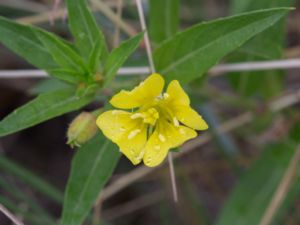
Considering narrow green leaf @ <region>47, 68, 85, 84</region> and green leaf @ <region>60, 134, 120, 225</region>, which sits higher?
narrow green leaf @ <region>47, 68, 85, 84</region>

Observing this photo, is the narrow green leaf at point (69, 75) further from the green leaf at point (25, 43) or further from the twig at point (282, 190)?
the twig at point (282, 190)

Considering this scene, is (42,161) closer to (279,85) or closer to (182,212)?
(182,212)

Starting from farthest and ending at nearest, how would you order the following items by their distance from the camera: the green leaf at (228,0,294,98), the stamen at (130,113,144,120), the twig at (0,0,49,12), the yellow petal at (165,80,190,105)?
the twig at (0,0,49,12) → the green leaf at (228,0,294,98) → the stamen at (130,113,144,120) → the yellow petal at (165,80,190,105)

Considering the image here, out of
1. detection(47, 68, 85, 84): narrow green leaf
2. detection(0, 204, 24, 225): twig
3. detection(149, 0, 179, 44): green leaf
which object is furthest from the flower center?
detection(149, 0, 179, 44): green leaf

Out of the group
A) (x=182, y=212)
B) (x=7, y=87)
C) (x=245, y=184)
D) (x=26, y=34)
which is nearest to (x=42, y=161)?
(x=7, y=87)

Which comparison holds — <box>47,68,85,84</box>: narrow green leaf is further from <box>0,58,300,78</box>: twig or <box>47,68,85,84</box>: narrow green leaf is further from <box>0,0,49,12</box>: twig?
<box>0,0,49,12</box>: twig

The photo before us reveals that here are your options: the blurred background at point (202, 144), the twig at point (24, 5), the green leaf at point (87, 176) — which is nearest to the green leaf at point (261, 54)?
the blurred background at point (202, 144)

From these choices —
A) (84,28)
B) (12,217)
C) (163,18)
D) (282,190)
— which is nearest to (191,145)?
(282,190)
